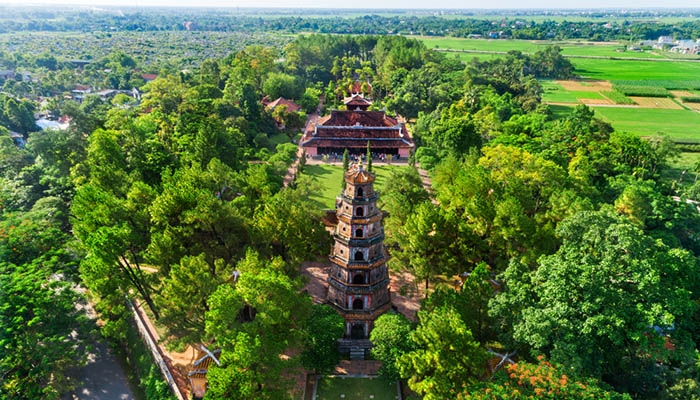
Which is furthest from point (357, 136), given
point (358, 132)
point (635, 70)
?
point (635, 70)

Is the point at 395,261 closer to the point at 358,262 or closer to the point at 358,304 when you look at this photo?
the point at 358,304

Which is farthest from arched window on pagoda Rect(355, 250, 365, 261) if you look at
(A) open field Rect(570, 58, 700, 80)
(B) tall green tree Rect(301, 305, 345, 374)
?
(A) open field Rect(570, 58, 700, 80)

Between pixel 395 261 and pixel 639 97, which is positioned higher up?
pixel 639 97

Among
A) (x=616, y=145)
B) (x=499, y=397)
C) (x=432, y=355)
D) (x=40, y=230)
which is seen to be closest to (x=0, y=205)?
(x=40, y=230)

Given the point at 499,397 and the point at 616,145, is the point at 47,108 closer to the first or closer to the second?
the point at 499,397

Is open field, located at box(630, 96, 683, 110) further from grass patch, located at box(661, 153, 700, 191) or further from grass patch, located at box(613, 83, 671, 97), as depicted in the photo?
grass patch, located at box(661, 153, 700, 191)
